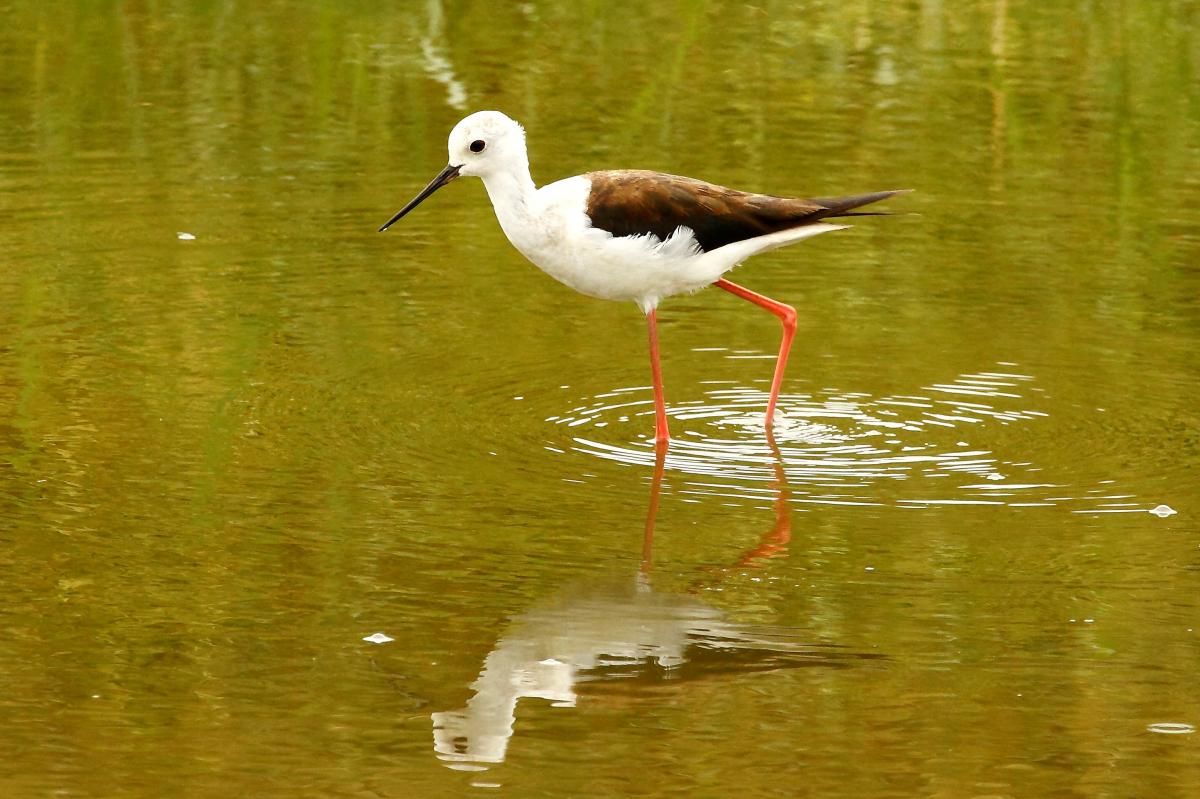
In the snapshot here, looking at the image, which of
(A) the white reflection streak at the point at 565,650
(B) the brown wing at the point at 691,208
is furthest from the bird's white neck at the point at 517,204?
(A) the white reflection streak at the point at 565,650

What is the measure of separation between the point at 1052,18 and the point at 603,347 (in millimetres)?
7849

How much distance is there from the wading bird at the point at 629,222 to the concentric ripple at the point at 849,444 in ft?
0.49

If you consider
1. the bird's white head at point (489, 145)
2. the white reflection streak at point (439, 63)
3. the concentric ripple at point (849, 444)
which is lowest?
the concentric ripple at point (849, 444)

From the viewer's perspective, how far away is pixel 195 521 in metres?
7.20

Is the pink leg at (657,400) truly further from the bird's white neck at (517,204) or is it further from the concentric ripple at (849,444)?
the bird's white neck at (517,204)

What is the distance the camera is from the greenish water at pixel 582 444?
5656mm

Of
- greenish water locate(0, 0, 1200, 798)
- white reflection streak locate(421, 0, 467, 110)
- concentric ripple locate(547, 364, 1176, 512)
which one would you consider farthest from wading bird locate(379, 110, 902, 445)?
white reflection streak locate(421, 0, 467, 110)

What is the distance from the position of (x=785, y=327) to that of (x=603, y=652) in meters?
3.20

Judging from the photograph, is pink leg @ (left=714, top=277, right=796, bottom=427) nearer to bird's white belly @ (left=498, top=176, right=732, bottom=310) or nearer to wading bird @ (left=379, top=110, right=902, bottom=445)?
wading bird @ (left=379, top=110, right=902, bottom=445)

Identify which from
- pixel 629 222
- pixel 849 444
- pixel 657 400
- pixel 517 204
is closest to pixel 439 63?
pixel 517 204

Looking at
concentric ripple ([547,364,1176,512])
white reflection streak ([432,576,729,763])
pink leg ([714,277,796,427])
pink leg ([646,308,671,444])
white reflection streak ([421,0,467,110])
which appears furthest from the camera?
white reflection streak ([421,0,467,110])

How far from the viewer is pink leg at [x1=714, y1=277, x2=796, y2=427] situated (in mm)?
8508

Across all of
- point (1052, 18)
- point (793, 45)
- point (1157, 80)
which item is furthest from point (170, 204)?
point (1052, 18)

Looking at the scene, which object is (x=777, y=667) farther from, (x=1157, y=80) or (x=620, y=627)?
(x=1157, y=80)
